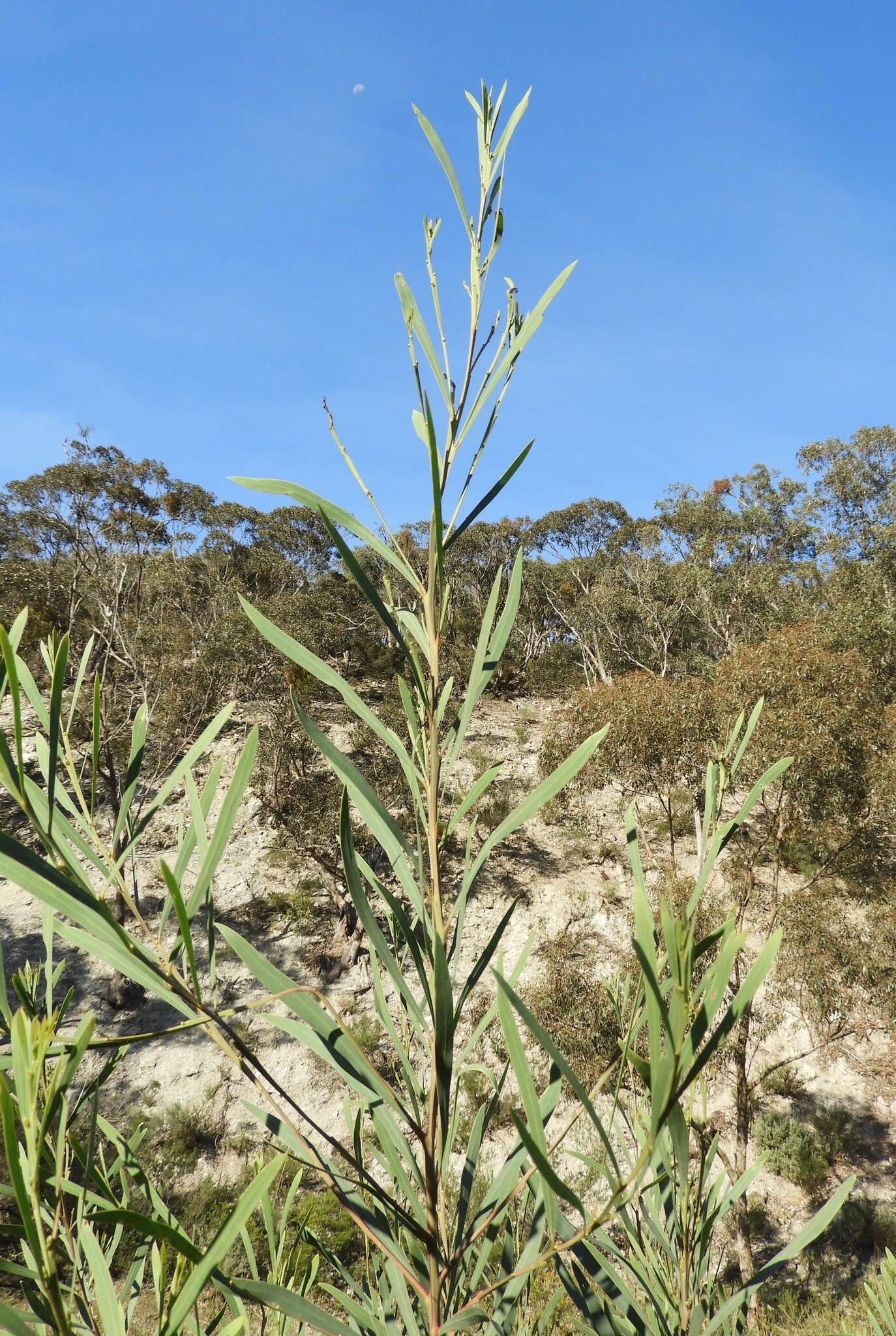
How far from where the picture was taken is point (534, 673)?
65.0 feet

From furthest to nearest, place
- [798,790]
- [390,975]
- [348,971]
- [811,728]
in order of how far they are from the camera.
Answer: [348,971], [798,790], [811,728], [390,975]

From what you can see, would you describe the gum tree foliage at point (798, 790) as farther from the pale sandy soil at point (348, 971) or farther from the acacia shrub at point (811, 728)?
the pale sandy soil at point (348, 971)

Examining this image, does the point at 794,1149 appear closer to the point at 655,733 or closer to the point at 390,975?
the point at 655,733

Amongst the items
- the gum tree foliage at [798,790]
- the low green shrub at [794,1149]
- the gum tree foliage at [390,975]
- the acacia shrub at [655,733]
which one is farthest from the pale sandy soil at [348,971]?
the gum tree foliage at [390,975]

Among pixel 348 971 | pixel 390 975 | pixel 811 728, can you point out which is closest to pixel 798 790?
pixel 811 728

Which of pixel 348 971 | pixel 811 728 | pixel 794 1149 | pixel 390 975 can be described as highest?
pixel 811 728

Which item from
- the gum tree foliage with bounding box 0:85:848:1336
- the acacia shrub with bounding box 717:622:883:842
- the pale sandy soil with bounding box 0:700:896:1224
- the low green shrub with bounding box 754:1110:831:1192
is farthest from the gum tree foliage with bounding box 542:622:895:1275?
the gum tree foliage with bounding box 0:85:848:1336

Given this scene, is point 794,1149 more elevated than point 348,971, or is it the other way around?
point 348,971

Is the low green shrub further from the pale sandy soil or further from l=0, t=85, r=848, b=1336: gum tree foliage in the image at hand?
l=0, t=85, r=848, b=1336: gum tree foliage

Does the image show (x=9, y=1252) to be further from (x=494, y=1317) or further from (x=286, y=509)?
(x=286, y=509)

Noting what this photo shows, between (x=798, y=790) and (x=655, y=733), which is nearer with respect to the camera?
(x=798, y=790)

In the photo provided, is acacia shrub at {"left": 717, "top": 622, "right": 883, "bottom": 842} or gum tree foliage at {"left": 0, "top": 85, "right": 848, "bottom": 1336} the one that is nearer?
gum tree foliage at {"left": 0, "top": 85, "right": 848, "bottom": 1336}

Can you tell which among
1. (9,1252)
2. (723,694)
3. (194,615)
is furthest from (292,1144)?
(194,615)

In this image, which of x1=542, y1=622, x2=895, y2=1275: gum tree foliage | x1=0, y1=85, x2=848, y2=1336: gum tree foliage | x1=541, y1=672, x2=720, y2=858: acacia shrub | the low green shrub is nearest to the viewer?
x1=0, y1=85, x2=848, y2=1336: gum tree foliage
